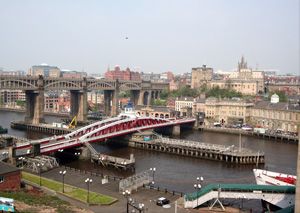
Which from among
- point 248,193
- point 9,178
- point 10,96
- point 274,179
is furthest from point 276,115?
point 10,96

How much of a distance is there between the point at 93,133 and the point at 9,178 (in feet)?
82.0

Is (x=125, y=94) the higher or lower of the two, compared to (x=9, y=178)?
higher

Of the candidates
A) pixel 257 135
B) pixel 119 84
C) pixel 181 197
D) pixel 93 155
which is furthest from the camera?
pixel 119 84

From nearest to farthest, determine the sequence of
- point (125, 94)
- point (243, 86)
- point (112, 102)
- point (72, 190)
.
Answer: point (72, 190) < point (112, 102) < point (243, 86) < point (125, 94)

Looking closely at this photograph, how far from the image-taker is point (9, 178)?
29.9m

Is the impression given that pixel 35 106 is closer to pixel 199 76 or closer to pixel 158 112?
pixel 158 112

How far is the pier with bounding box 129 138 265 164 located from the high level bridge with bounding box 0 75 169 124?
35.9 meters

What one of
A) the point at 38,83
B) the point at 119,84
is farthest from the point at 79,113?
the point at 119,84

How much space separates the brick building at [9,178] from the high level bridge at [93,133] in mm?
12304

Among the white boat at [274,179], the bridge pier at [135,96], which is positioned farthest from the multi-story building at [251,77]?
the white boat at [274,179]

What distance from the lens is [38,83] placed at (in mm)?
87188

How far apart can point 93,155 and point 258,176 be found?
81.4ft

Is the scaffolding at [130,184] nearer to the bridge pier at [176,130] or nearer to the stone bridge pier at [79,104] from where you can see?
the bridge pier at [176,130]

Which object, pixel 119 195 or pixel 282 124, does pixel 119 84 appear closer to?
pixel 282 124
